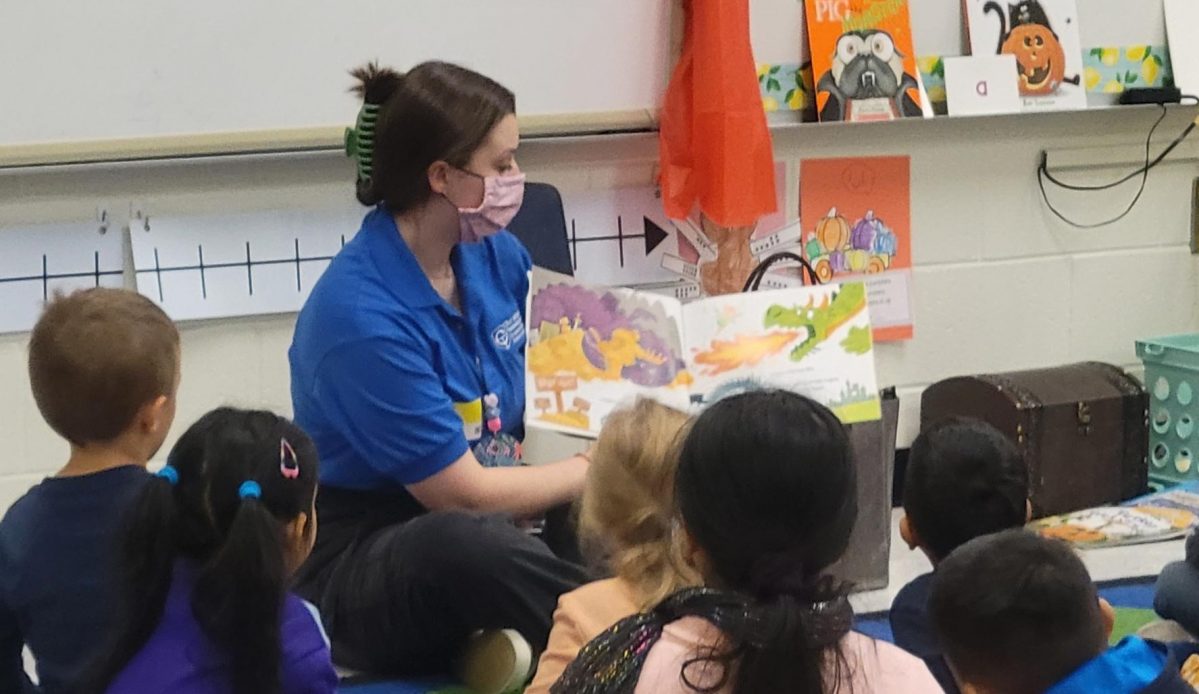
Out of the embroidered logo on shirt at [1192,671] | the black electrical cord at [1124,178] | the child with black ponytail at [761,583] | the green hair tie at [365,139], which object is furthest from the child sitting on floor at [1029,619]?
the black electrical cord at [1124,178]

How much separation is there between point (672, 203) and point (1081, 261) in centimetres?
99

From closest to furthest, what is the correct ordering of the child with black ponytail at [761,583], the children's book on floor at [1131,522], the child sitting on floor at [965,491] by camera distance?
the child with black ponytail at [761,583] < the child sitting on floor at [965,491] < the children's book on floor at [1131,522]

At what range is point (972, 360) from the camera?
2924 millimetres

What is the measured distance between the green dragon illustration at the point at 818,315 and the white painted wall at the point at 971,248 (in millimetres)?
583

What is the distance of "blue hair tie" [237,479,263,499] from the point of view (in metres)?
1.30

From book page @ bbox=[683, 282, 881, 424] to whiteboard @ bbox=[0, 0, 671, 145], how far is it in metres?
0.61

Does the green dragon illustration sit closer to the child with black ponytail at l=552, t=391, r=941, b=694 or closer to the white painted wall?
the white painted wall

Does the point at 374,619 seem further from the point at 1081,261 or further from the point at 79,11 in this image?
the point at 1081,261

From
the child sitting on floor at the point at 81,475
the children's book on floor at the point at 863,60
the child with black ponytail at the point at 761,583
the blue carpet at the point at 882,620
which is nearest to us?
the child with black ponytail at the point at 761,583

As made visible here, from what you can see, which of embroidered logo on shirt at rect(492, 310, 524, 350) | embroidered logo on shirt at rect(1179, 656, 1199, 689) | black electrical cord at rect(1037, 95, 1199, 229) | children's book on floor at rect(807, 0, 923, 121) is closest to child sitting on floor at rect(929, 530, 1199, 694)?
embroidered logo on shirt at rect(1179, 656, 1199, 689)

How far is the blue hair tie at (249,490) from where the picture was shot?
130cm

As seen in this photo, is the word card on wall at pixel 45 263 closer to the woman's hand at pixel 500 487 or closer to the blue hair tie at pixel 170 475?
the woman's hand at pixel 500 487

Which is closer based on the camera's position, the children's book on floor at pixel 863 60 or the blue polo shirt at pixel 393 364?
the blue polo shirt at pixel 393 364

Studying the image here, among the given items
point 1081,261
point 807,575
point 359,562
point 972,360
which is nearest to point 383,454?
point 359,562
